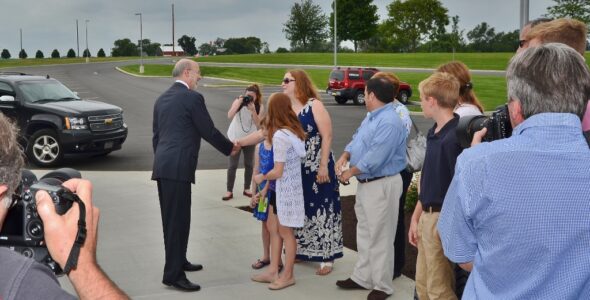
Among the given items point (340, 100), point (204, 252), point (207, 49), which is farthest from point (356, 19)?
point (204, 252)

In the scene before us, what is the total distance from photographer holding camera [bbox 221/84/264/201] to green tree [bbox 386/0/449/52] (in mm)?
85152

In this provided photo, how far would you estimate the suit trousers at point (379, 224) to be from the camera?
580cm

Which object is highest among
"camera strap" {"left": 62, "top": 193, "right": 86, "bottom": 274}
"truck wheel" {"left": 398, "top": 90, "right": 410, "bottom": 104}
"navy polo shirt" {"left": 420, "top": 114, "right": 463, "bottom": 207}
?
"camera strap" {"left": 62, "top": 193, "right": 86, "bottom": 274}

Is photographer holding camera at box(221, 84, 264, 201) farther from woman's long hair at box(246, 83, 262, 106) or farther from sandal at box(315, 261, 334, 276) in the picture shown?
sandal at box(315, 261, 334, 276)

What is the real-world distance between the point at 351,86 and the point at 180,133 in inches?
973

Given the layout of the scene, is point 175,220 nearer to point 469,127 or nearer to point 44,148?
point 469,127

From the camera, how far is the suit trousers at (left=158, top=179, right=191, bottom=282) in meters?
6.13

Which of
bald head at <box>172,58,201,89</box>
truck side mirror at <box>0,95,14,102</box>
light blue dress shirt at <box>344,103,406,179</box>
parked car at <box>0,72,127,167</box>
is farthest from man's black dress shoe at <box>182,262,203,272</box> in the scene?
truck side mirror at <box>0,95,14,102</box>

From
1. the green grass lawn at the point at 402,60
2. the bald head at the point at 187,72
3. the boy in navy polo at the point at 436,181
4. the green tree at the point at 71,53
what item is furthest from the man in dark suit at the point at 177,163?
the green tree at the point at 71,53

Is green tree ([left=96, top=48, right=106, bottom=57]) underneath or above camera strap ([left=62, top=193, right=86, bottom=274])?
above

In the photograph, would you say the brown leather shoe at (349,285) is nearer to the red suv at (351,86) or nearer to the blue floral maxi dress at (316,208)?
the blue floral maxi dress at (316,208)

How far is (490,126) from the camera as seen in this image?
122 inches

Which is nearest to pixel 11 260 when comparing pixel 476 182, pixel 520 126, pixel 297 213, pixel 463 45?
pixel 476 182

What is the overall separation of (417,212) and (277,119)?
1.67m
